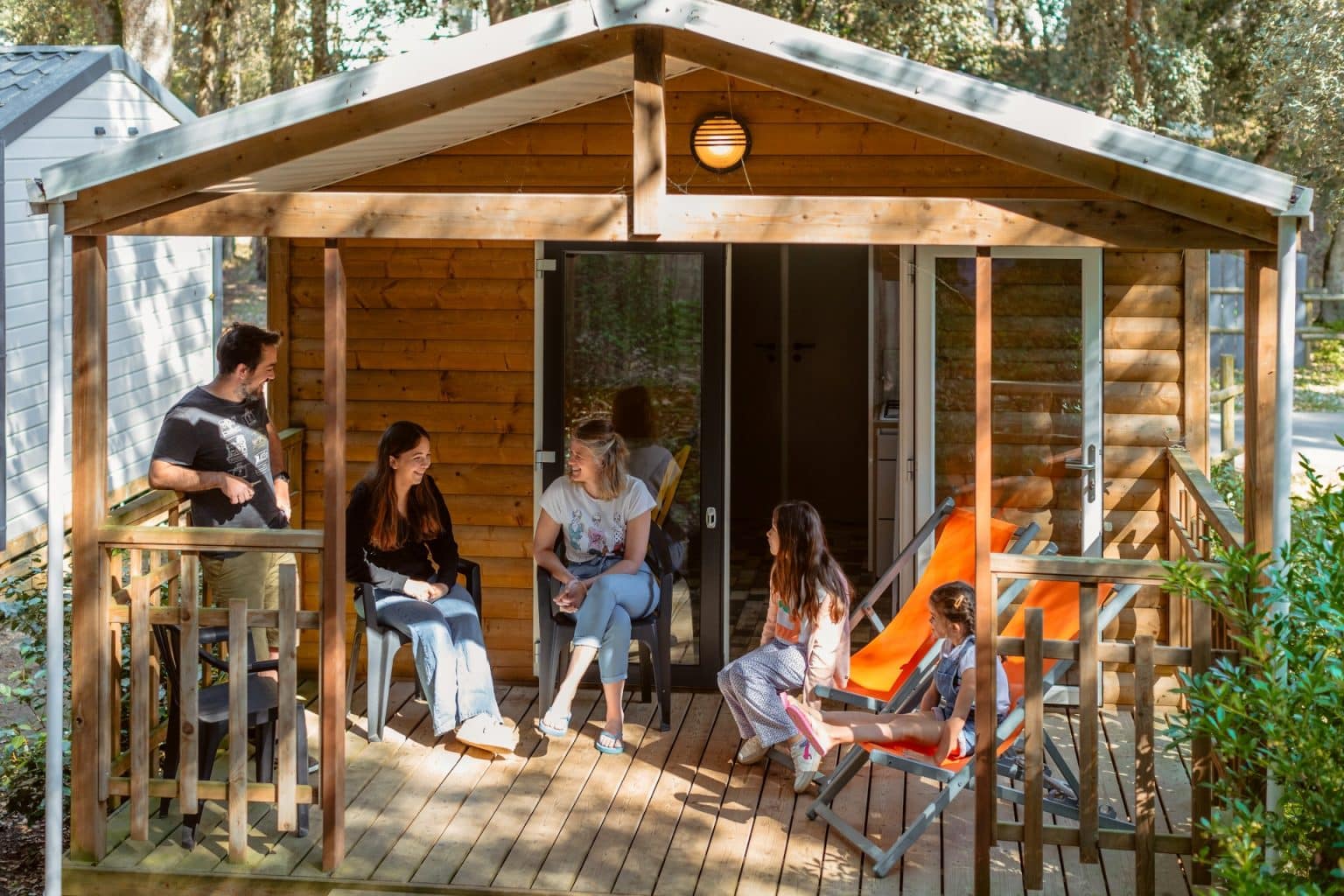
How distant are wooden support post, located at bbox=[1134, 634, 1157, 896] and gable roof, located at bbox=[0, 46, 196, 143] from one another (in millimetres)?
7119

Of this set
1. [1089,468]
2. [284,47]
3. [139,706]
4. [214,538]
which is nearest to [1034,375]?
[1089,468]

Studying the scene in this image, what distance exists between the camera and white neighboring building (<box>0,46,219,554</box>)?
355 inches

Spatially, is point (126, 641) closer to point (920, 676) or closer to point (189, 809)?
point (189, 809)

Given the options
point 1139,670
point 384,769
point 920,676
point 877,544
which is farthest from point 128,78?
point 1139,670

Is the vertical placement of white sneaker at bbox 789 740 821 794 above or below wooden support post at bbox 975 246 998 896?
below

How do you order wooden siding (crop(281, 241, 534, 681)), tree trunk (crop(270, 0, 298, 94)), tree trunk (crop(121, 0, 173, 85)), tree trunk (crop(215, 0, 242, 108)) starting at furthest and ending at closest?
tree trunk (crop(215, 0, 242, 108))
tree trunk (crop(270, 0, 298, 94))
tree trunk (crop(121, 0, 173, 85))
wooden siding (crop(281, 241, 534, 681))

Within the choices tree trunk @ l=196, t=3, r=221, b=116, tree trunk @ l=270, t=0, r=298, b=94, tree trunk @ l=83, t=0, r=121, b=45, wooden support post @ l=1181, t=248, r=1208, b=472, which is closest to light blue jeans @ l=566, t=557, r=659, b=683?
wooden support post @ l=1181, t=248, r=1208, b=472

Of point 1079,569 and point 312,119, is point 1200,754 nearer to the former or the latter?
point 1079,569

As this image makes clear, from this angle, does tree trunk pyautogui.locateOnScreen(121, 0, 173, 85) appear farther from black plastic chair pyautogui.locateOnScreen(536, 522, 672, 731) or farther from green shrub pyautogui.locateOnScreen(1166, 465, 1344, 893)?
green shrub pyautogui.locateOnScreen(1166, 465, 1344, 893)

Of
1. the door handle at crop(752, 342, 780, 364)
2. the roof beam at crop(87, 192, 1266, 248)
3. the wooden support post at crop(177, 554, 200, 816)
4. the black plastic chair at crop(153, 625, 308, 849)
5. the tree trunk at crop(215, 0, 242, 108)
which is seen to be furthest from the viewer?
the tree trunk at crop(215, 0, 242, 108)

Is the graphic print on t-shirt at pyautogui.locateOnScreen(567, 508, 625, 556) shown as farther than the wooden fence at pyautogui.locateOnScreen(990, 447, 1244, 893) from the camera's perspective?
Yes

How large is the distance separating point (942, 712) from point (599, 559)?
1511 millimetres

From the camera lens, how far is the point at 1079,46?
55.6 ft

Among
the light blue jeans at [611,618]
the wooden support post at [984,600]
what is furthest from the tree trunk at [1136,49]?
the wooden support post at [984,600]
